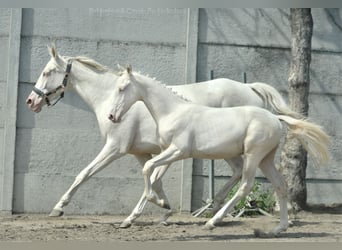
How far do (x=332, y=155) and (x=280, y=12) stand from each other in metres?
2.29

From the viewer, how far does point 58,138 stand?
9516mm

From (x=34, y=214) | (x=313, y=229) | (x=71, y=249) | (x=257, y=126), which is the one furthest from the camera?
(x=34, y=214)

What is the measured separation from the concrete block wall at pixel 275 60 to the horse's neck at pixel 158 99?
2.49m

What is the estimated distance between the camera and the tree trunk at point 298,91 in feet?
30.9

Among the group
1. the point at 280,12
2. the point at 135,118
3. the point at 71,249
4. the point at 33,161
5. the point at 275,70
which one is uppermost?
the point at 280,12

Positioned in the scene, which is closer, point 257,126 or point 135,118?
point 257,126

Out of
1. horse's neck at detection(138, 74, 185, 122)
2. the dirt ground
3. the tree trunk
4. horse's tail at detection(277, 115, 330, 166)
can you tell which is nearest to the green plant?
the dirt ground

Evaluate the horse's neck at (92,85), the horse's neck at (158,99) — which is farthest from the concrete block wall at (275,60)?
the horse's neck at (158,99)

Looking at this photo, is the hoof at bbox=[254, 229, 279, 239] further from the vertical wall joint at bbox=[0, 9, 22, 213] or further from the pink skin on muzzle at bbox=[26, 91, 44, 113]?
the vertical wall joint at bbox=[0, 9, 22, 213]

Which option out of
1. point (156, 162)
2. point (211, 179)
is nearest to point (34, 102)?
point (156, 162)

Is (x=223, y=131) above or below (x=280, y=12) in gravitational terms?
below

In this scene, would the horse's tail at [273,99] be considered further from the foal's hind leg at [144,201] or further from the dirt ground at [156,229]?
the foal's hind leg at [144,201]

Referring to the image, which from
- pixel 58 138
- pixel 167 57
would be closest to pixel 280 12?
pixel 167 57

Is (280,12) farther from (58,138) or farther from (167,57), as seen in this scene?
(58,138)
